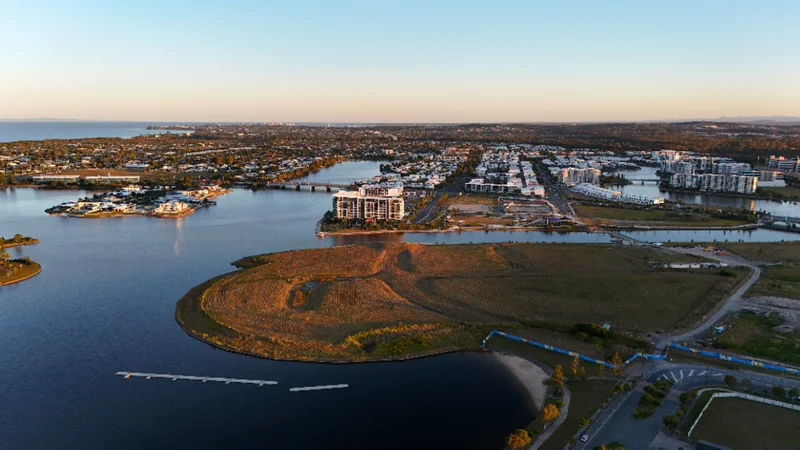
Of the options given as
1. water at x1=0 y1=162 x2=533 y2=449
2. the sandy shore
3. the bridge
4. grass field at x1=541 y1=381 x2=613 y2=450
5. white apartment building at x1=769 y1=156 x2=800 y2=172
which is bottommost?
water at x1=0 y1=162 x2=533 y2=449

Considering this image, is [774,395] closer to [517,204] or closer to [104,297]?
[104,297]

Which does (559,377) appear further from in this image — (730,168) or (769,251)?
(730,168)

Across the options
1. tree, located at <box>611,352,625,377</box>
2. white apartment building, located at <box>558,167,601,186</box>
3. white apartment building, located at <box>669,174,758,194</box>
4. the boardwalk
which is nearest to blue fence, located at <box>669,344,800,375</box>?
tree, located at <box>611,352,625,377</box>

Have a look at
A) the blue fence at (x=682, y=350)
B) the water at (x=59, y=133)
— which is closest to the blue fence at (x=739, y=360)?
the blue fence at (x=682, y=350)

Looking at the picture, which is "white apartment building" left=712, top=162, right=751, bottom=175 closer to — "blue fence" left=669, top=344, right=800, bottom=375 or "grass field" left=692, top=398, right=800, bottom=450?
"blue fence" left=669, top=344, right=800, bottom=375

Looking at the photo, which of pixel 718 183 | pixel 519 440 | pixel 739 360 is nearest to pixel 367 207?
pixel 739 360

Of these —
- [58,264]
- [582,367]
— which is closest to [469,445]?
[582,367]
